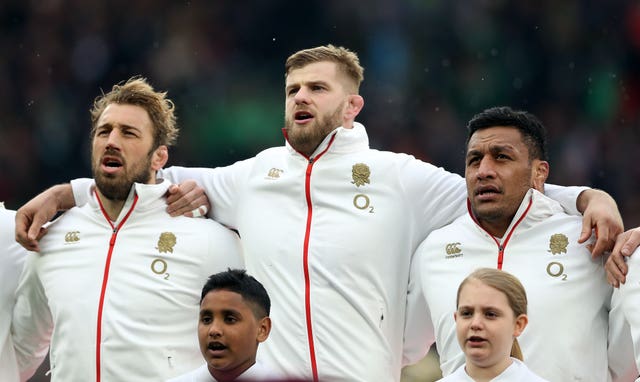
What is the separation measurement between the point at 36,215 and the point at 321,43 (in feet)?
17.1

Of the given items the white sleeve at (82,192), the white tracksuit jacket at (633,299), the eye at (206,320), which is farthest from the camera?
the white sleeve at (82,192)

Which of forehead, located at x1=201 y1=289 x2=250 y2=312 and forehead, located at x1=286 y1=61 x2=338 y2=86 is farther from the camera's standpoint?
forehead, located at x1=286 y1=61 x2=338 y2=86

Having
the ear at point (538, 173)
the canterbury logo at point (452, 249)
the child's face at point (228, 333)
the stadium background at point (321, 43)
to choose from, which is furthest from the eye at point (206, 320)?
the stadium background at point (321, 43)

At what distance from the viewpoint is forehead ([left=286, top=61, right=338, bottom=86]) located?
20.6ft

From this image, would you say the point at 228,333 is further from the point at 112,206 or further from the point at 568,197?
the point at 568,197

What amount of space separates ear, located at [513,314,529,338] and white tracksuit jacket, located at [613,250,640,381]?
53 centimetres

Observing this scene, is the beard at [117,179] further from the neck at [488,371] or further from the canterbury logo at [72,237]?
the neck at [488,371]

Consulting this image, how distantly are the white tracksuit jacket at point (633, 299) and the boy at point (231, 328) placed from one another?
1.51m

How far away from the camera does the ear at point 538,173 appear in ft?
19.2

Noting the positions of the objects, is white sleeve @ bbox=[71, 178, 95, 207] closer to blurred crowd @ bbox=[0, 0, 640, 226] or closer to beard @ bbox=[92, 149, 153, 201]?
beard @ bbox=[92, 149, 153, 201]

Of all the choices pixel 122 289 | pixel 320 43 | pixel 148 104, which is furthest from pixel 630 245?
pixel 320 43

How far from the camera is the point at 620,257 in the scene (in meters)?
5.49

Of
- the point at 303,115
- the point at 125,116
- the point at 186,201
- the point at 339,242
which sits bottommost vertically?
the point at 339,242

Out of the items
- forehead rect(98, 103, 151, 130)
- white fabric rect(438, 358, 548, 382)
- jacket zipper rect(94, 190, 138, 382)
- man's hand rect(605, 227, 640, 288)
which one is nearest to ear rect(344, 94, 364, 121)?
forehead rect(98, 103, 151, 130)
